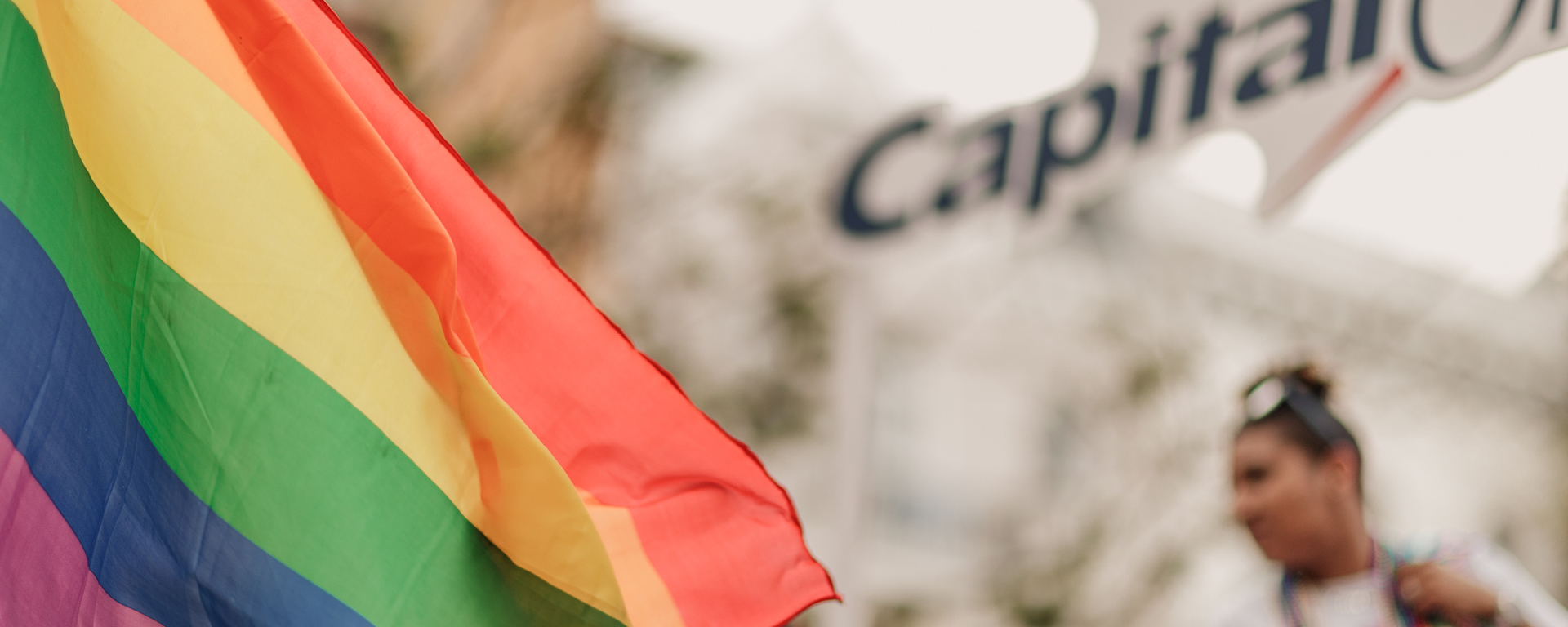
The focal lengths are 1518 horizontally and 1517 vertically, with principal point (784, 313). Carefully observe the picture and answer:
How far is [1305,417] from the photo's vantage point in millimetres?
3768

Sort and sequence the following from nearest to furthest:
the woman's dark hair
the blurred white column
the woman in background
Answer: the woman in background < the woman's dark hair < the blurred white column

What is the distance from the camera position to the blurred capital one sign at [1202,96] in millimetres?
4469

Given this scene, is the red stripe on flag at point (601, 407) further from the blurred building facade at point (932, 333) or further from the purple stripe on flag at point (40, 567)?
the blurred building facade at point (932, 333)

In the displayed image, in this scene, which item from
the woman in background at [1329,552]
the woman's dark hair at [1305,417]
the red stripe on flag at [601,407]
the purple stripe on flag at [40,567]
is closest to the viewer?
the purple stripe on flag at [40,567]

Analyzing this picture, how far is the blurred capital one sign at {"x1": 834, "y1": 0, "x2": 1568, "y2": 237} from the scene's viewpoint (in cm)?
447

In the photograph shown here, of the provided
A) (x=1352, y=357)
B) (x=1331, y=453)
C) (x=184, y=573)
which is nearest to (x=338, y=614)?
(x=184, y=573)

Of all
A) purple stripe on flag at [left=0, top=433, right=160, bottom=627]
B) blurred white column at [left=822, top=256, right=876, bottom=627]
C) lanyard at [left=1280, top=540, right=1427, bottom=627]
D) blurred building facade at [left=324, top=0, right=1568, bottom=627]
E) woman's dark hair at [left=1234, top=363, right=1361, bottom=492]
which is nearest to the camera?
purple stripe on flag at [left=0, top=433, right=160, bottom=627]

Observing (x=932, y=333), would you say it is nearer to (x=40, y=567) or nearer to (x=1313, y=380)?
(x=1313, y=380)

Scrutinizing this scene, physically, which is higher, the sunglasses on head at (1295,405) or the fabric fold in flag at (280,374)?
the sunglasses on head at (1295,405)

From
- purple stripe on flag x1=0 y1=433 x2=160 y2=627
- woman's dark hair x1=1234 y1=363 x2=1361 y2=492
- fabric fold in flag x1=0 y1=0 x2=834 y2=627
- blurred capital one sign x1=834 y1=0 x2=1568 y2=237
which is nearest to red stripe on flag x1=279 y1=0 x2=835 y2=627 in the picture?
fabric fold in flag x1=0 y1=0 x2=834 y2=627

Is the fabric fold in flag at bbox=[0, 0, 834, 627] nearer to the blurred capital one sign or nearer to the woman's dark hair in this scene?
the woman's dark hair

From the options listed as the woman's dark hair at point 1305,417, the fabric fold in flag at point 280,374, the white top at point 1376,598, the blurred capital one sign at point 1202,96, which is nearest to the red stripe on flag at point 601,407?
the fabric fold in flag at point 280,374

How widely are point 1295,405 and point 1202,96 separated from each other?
1639 millimetres

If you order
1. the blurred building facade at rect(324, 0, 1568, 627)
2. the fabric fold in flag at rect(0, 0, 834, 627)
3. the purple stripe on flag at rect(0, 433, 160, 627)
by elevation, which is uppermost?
the blurred building facade at rect(324, 0, 1568, 627)
